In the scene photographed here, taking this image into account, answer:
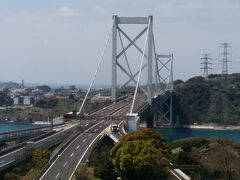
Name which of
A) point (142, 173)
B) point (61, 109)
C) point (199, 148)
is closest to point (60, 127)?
point (199, 148)

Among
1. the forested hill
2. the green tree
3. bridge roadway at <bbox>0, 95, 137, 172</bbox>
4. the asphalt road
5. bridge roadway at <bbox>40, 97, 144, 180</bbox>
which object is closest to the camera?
the green tree

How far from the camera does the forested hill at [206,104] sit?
49406 mm

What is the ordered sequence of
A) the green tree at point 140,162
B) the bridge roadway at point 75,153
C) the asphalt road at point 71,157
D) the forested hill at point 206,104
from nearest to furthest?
1. the green tree at point 140,162
2. the asphalt road at point 71,157
3. the bridge roadway at point 75,153
4. the forested hill at point 206,104

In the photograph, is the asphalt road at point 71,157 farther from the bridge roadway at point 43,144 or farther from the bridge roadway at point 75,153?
the bridge roadway at point 43,144

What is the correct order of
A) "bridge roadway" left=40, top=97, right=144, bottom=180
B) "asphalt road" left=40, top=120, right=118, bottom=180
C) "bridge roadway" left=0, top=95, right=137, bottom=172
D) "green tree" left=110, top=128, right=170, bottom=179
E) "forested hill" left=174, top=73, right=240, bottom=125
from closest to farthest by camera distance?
"green tree" left=110, top=128, right=170, bottom=179, "asphalt road" left=40, top=120, right=118, bottom=180, "bridge roadway" left=40, top=97, right=144, bottom=180, "bridge roadway" left=0, top=95, right=137, bottom=172, "forested hill" left=174, top=73, right=240, bottom=125

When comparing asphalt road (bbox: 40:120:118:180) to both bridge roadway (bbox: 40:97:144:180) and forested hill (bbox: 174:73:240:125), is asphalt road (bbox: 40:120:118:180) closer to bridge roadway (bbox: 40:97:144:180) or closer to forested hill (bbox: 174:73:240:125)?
bridge roadway (bbox: 40:97:144:180)

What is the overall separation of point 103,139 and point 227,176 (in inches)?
258

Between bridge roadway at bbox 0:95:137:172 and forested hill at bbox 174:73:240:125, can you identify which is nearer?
bridge roadway at bbox 0:95:137:172

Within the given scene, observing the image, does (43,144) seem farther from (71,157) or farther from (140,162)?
(140,162)

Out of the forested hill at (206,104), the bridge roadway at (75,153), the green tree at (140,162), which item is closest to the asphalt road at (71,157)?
the bridge roadway at (75,153)

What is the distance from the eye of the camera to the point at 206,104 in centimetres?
5141

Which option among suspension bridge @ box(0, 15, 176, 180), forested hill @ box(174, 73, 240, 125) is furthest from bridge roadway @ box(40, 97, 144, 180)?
forested hill @ box(174, 73, 240, 125)

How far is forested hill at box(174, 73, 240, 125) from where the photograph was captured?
4941 cm

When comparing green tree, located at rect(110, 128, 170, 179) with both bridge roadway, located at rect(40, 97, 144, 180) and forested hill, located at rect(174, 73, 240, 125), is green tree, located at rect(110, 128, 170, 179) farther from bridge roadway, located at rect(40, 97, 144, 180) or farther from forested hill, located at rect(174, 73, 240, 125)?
forested hill, located at rect(174, 73, 240, 125)
